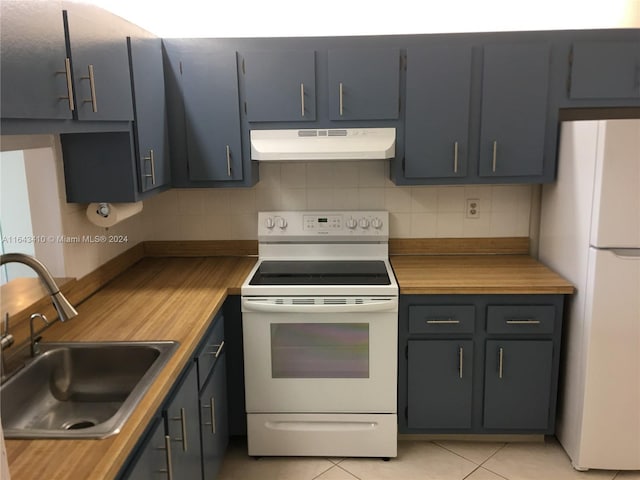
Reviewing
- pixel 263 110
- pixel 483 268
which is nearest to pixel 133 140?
pixel 263 110

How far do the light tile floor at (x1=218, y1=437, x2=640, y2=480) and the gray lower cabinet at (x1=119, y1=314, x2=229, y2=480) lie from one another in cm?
21

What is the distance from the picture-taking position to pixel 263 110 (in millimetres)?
2678

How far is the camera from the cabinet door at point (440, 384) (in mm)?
2625

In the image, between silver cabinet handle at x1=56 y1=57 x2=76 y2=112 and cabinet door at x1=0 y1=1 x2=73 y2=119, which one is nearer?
cabinet door at x1=0 y1=1 x2=73 y2=119

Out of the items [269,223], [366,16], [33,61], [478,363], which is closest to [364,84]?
[366,16]

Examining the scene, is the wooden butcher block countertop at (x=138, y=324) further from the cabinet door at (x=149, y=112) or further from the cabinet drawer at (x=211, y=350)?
the cabinet door at (x=149, y=112)

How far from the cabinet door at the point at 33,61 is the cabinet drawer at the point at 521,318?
6.51ft

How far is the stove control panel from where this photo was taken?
3037mm

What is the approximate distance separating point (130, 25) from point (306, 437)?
79.8 inches

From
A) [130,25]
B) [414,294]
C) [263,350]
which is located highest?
[130,25]

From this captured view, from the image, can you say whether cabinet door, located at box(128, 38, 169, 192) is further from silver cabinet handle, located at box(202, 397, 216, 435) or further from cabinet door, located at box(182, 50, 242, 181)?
silver cabinet handle, located at box(202, 397, 216, 435)

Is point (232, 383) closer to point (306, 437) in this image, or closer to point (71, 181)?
point (306, 437)

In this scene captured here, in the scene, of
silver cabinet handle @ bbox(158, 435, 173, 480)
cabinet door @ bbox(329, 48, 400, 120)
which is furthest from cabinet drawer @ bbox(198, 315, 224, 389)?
cabinet door @ bbox(329, 48, 400, 120)

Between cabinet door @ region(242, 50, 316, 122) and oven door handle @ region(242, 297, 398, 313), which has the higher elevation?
cabinet door @ region(242, 50, 316, 122)
